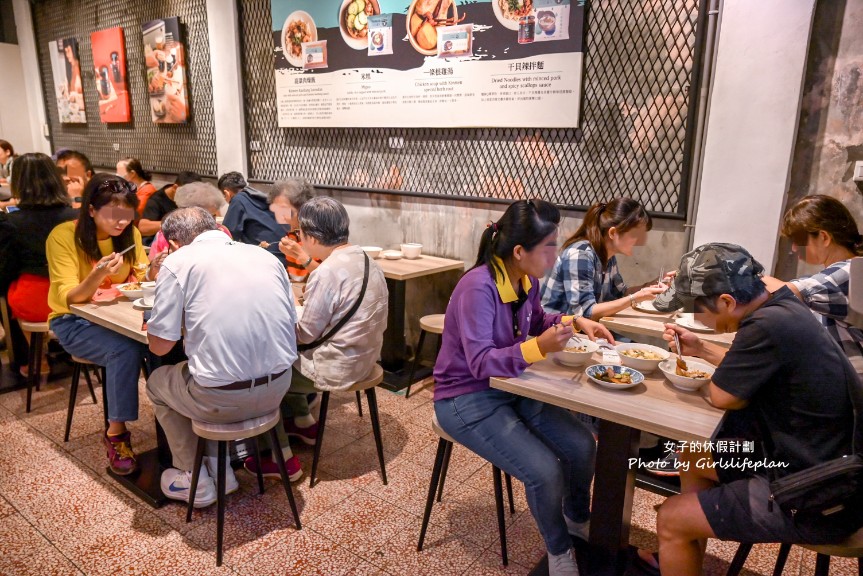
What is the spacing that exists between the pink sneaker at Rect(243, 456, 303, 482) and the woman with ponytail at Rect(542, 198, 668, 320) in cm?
145

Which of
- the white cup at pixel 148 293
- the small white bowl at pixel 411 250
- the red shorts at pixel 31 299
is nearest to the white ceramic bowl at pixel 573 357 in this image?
the white cup at pixel 148 293

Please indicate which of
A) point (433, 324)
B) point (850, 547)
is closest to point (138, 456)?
point (433, 324)

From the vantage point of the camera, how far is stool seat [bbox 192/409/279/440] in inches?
84.0

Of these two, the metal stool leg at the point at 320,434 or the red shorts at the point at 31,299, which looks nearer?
the metal stool leg at the point at 320,434

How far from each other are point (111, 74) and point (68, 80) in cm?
114

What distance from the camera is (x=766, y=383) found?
1.48 meters

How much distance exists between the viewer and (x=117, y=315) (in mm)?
2541

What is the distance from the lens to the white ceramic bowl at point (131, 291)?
279 centimetres

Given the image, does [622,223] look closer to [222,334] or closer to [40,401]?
[222,334]

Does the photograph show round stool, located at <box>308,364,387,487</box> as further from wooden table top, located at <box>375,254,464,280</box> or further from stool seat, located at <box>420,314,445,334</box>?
wooden table top, located at <box>375,254,464,280</box>

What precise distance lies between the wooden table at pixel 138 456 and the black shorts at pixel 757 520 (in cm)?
220

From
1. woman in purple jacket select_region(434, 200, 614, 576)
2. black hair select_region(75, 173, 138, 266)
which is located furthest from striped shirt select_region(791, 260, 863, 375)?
Result: black hair select_region(75, 173, 138, 266)

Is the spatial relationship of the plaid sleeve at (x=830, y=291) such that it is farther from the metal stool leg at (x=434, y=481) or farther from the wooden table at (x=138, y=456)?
the wooden table at (x=138, y=456)

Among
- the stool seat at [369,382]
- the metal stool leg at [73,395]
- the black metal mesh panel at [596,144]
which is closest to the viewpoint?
the stool seat at [369,382]
